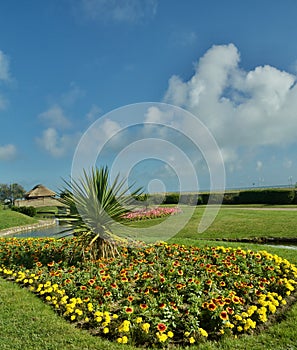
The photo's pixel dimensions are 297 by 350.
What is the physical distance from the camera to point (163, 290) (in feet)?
15.0

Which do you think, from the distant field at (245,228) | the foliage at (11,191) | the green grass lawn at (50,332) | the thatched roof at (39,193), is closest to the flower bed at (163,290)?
the green grass lawn at (50,332)

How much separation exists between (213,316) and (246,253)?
318cm

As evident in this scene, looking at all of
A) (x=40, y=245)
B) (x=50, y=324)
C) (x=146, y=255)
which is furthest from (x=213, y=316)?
(x=40, y=245)

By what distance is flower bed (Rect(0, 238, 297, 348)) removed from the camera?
355 cm

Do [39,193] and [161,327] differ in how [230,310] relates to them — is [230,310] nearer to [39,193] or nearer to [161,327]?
[161,327]

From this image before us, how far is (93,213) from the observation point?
6512mm

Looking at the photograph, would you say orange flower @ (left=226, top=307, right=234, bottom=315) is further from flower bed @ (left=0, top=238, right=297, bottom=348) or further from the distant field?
the distant field

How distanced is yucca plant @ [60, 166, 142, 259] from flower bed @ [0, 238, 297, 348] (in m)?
0.37

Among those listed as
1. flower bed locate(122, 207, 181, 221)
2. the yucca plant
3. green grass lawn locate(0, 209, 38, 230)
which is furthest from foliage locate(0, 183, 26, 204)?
the yucca plant

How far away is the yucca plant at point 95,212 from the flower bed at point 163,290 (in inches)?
14.7

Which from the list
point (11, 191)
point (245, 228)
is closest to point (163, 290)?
point (245, 228)

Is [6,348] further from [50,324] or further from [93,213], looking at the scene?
[93,213]

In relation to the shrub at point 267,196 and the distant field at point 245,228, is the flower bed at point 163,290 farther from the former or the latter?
the shrub at point 267,196

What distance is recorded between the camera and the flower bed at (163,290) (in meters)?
3.55
